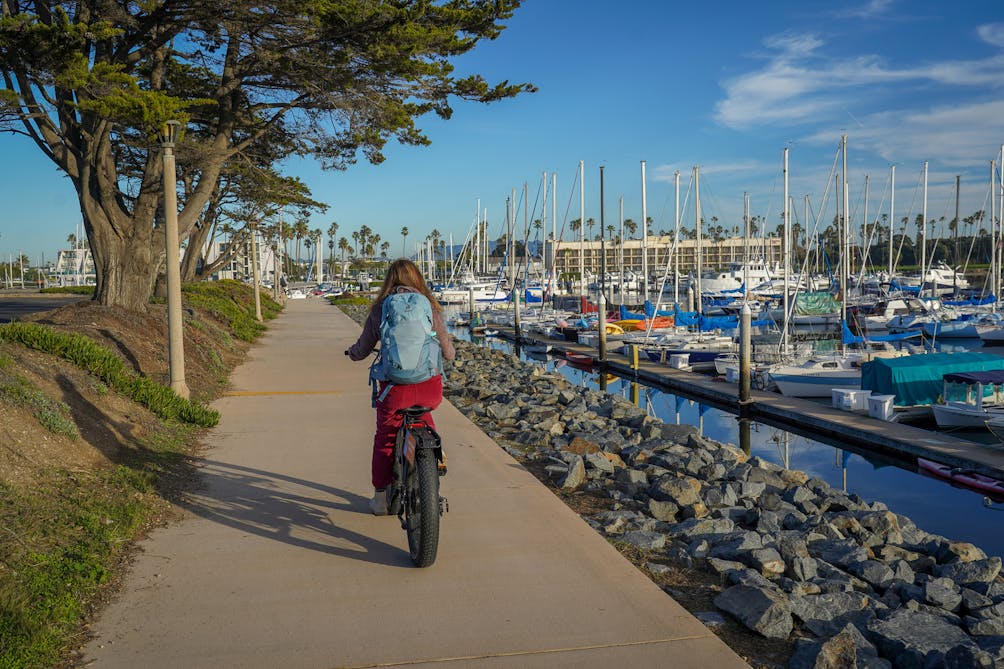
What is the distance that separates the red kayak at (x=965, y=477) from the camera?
13250 mm

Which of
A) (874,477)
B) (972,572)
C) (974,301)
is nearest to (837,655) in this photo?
(972,572)

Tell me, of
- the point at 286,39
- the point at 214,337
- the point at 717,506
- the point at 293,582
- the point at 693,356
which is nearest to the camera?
the point at 293,582

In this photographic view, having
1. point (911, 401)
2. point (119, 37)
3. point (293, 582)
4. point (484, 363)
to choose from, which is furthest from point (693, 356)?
point (293, 582)

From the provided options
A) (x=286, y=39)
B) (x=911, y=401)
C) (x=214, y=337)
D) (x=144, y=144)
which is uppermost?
(x=286, y=39)

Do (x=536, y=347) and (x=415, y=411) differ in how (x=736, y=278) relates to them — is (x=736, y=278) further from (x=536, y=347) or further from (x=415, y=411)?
(x=415, y=411)

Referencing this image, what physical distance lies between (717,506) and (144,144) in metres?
15.6

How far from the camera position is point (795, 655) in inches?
175

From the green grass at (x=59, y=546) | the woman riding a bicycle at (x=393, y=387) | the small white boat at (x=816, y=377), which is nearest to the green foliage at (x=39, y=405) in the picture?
the green grass at (x=59, y=546)

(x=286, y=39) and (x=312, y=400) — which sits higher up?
(x=286, y=39)

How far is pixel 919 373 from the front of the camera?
18625 mm

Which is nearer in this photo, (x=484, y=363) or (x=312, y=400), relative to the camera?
(x=312, y=400)

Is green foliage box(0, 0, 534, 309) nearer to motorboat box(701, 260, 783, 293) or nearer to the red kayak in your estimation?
the red kayak

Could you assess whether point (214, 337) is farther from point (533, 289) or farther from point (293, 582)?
point (533, 289)

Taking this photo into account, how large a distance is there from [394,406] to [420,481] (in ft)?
2.24
